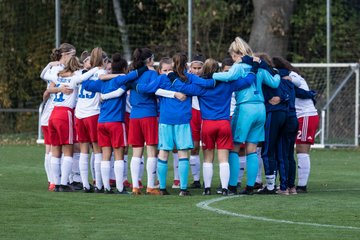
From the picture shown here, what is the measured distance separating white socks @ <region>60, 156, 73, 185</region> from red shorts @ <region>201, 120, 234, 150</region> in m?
1.94

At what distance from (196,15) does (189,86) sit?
13210 millimetres

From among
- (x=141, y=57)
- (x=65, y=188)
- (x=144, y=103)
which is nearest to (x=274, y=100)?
(x=144, y=103)

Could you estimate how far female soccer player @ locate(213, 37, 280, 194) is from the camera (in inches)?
563

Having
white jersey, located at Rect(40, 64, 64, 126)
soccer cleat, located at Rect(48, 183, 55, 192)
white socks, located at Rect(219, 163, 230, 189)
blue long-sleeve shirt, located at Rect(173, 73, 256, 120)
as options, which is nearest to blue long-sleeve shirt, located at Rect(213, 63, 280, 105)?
blue long-sleeve shirt, located at Rect(173, 73, 256, 120)

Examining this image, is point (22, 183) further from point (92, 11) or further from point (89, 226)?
point (92, 11)

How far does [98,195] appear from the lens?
47.5ft

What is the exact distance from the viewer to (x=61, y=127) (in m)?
15.0

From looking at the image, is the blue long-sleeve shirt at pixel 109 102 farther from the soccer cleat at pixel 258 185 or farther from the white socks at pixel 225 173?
the soccer cleat at pixel 258 185

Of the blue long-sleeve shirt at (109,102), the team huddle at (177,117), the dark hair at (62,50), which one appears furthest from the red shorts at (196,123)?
the dark hair at (62,50)

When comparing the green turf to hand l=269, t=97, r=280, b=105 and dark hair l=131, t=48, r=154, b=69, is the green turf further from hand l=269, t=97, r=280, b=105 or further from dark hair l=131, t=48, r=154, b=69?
dark hair l=131, t=48, r=154, b=69

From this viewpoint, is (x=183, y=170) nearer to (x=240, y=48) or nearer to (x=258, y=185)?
(x=258, y=185)

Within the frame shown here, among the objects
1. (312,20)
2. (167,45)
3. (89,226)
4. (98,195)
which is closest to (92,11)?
(167,45)

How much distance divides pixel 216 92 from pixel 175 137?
78 cm

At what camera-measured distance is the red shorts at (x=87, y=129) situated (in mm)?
14945
